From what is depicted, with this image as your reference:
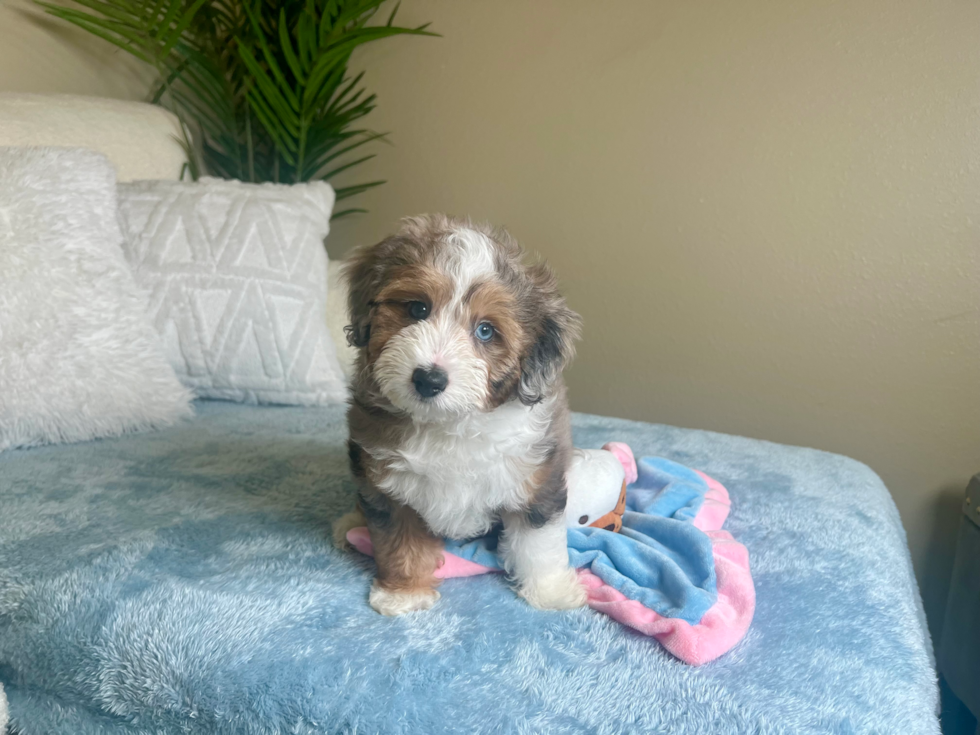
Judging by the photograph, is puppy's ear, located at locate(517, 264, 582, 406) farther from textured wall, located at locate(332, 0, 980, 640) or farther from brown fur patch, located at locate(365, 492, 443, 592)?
textured wall, located at locate(332, 0, 980, 640)

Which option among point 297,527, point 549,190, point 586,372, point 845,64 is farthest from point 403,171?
point 297,527

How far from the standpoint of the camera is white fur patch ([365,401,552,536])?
1.32 meters

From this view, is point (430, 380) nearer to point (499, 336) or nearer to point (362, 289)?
point (499, 336)

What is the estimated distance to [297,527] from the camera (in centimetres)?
162

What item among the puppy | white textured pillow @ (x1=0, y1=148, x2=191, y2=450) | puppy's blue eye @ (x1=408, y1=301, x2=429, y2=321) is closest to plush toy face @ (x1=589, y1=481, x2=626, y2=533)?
the puppy

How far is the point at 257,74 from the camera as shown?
2.92 metres

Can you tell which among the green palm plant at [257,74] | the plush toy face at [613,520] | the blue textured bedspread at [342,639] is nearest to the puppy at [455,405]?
the blue textured bedspread at [342,639]

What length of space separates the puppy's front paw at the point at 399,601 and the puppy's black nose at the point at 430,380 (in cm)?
44

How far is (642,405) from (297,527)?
171 cm

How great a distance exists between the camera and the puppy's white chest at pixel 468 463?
1.32m

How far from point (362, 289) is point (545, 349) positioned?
38 cm

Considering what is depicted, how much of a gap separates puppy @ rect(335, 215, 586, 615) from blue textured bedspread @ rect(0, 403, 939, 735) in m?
0.12

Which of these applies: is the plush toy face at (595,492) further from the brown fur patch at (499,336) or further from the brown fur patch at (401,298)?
the brown fur patch at (401,298)

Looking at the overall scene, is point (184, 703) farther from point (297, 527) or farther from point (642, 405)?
point (642, 405)
